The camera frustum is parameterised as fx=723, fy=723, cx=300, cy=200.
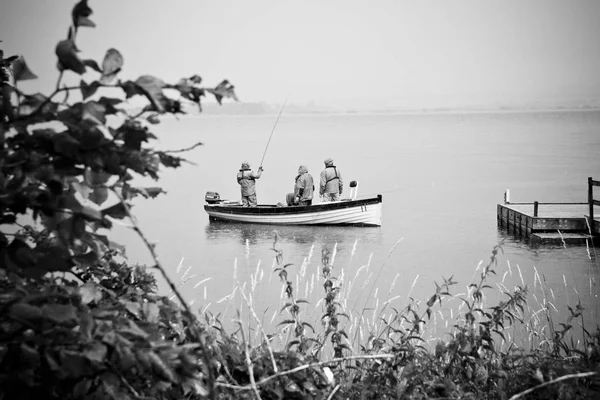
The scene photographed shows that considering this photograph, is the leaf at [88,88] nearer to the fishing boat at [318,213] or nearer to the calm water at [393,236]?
the calm water at [393,236]

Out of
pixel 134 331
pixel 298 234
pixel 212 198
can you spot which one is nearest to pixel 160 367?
pixel 134 331

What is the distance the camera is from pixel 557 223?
2209 cm

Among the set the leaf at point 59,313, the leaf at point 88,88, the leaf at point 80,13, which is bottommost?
the leaf at point 59,313

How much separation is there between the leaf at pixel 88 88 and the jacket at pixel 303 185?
71.9ft

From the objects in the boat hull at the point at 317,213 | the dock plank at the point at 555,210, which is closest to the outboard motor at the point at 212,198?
the boat hull at the point at 317,213

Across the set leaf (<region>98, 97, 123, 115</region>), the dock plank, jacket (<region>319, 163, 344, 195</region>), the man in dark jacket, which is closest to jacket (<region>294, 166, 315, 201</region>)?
the man in dark jacket

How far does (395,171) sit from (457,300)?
46.2 metres

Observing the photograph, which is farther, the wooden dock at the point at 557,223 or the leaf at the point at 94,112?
the wooden dock at the point at 557,223

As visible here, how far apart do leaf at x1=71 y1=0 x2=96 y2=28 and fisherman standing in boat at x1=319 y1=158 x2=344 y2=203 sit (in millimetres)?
22642

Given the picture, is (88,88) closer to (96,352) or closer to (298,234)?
(96,352)

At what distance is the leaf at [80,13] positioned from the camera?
1975 millimetres

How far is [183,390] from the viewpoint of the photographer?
230 centimetres

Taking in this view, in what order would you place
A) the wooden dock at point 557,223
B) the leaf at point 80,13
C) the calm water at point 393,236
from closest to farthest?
1. the leaf at point 80,13
2. the calm water at point 393,236
3. the wooden dock at point 557,223

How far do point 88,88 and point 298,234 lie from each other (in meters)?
24.1
